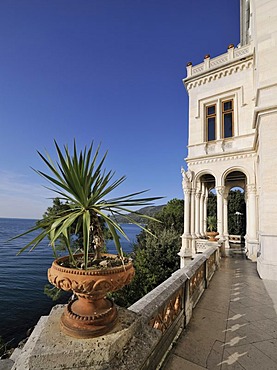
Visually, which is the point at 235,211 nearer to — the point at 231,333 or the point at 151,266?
the point at 151,266

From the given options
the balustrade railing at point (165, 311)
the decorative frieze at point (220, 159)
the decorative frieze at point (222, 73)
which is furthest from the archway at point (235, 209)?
the balustrade railing at point (165, 311)

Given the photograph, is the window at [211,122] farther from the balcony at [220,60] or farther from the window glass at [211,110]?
the balcony at [220,60]

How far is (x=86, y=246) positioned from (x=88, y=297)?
316 millimetres

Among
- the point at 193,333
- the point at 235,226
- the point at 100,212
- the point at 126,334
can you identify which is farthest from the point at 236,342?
the point at 235,226

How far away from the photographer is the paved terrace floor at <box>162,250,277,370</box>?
2.29m

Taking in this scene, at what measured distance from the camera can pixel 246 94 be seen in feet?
35.3

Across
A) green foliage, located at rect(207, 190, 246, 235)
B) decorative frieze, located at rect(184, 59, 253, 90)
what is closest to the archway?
green foliage, located at rect(207, 190, 246, 235)

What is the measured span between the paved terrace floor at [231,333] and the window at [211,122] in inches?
343

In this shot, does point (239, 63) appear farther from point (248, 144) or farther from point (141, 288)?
point (141, 288)

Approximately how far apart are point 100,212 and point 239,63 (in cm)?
1275

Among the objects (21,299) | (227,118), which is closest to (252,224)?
(227,118)

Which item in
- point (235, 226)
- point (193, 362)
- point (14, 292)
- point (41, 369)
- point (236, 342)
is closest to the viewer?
point (41, 369)

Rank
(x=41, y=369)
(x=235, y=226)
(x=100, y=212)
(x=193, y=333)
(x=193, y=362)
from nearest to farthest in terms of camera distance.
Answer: (x=41, y=369) < (x=100, y=212) < (x=193, y=362) < (x=193, y=333) < (x=235, y=226)

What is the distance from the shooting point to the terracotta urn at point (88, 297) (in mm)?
1196
